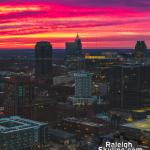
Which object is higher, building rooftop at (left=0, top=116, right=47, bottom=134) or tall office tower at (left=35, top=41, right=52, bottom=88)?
tall office tower at (left=35, top=41, right=52, bottom=88)

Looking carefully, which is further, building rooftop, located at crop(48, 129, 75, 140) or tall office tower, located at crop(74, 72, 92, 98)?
tall office tower, located at crop(74, 72, 92, 98)

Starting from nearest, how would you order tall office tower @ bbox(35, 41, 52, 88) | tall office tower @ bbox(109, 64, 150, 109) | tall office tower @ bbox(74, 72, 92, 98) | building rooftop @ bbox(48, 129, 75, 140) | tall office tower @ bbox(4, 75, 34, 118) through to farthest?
building rooftop @ bbox(48, 129, 75, 140) → tall office tower @ bbox(4, 75, 34, 118) → tall office tower @ bbox(109, 64, 150, 109) → tall office tower @ bbox(74, 72, 92, 98) → tall office tower @ bbox(35, 41, 52, 88)

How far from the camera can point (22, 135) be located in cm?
2933

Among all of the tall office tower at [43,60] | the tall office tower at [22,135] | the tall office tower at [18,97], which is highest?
the tall office tower at [43,60]

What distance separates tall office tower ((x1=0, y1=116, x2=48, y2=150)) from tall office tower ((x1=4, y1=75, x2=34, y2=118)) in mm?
9005

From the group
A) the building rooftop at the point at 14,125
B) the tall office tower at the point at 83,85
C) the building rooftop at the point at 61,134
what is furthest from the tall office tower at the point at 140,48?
the building rooftop at the point at 14,125

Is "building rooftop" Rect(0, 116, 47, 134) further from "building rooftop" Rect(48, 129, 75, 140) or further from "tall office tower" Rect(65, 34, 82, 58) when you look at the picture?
"tall office tower" Rect(65, 34, 82, 58)

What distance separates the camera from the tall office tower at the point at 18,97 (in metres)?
41.9

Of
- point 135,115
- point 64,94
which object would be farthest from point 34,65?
point 135,115

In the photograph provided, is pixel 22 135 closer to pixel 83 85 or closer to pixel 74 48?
pixel 83 85

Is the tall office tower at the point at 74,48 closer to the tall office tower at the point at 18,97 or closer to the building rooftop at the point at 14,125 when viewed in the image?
the tall office tower at the point at 18,97

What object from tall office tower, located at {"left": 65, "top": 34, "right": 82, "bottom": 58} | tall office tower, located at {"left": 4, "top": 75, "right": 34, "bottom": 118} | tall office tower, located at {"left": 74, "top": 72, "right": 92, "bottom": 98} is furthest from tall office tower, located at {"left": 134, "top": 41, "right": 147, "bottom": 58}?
tall office tower, located at {"left": 4, "top": 75, "right": 34, "bottom": 118}

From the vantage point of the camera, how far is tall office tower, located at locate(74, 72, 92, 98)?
2162 inches

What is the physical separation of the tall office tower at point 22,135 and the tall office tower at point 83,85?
22.8m
